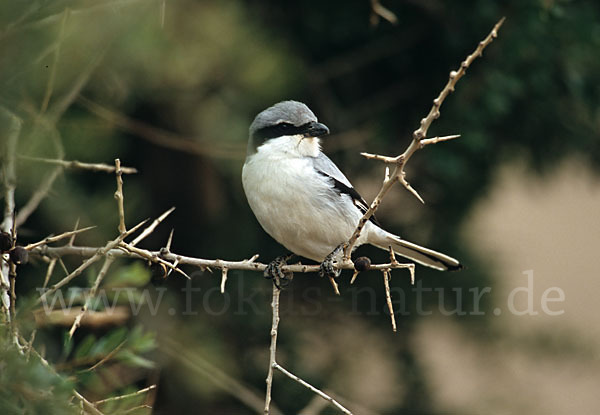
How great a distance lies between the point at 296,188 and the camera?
3572 mm

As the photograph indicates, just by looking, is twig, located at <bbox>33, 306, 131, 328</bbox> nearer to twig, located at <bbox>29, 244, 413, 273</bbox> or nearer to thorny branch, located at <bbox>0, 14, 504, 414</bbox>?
thorny branch, located at <bbox>0, 14, 504, 414</bbox>

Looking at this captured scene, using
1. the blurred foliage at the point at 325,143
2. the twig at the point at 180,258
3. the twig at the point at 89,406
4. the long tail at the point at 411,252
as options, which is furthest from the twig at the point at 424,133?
the blurred foliage at the point at 325,143

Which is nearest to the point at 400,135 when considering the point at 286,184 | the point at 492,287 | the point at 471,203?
the point at 471,203

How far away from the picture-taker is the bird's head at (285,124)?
361 cm

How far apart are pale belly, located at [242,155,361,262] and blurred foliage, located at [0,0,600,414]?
636 millimetres

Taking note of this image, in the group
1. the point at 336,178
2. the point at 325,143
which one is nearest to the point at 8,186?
the point at 336,178

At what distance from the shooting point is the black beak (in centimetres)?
358

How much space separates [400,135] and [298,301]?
1318 mm

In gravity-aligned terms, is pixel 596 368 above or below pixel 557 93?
below

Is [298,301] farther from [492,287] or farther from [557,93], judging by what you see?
[557,93]

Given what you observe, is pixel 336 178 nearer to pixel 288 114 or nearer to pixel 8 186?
pixel 288 114

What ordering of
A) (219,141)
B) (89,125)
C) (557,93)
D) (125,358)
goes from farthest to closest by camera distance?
1. (557,93)
2. (219,141)
3. (89,125)
4. (125,358)

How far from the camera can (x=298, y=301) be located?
5.23 meters

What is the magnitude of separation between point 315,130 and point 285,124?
16cm
